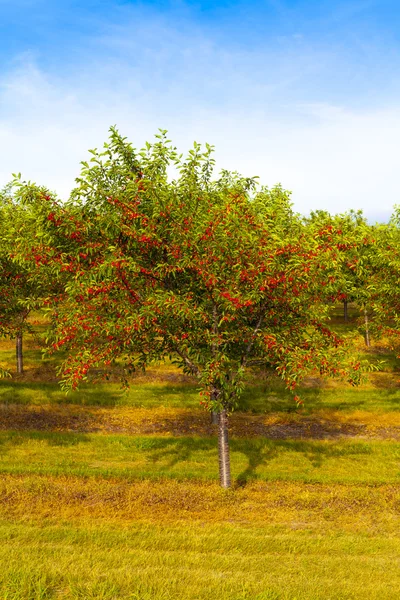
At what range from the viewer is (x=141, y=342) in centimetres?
1499

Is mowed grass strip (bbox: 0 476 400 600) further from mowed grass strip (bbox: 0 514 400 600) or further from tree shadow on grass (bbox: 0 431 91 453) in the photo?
tree shadow on grass (bbox: 0 431 91 453)

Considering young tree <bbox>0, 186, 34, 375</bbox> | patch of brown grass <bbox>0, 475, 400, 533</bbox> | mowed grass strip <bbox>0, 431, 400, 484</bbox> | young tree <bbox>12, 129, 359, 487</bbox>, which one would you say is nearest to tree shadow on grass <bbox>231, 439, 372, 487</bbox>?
mowed grass strip <bbox>0, 431, 400, 484</bbox>

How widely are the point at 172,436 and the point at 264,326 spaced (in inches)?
373

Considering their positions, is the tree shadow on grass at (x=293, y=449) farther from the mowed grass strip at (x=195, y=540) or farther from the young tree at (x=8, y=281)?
the young tree at (x=8, y=281)

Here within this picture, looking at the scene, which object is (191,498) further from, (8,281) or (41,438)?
(8,281)

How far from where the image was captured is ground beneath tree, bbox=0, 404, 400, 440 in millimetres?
22984

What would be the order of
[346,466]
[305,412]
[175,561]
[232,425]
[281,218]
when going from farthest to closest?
[305,412], [232,425], [346,466], [281,218], [175,561]

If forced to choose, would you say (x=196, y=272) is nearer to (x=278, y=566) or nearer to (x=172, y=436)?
(x=278, y=566)

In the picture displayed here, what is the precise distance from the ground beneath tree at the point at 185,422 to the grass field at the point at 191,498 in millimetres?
100

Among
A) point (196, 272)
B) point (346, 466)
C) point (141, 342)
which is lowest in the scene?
point (346, 466)

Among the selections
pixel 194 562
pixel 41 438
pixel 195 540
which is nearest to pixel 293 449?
pixel 195 540

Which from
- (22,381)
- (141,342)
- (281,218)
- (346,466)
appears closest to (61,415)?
(22,381)

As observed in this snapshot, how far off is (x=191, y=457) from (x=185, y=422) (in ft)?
17.1

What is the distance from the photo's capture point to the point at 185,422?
24609mm
